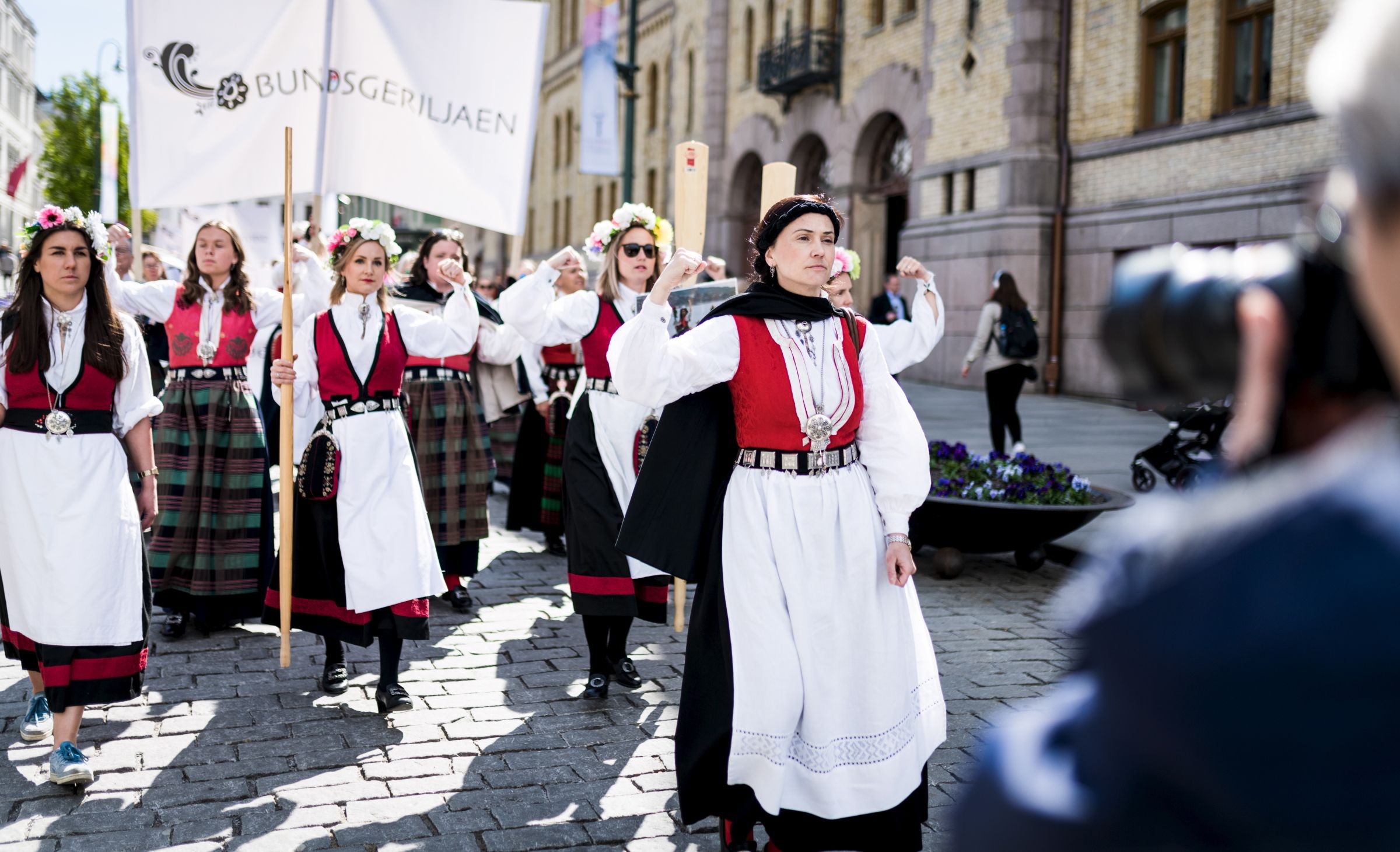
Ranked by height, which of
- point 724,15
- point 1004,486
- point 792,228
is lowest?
point 1004,486

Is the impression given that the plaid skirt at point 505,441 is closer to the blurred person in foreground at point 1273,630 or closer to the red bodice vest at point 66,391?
the red bodice vest at point 66,391

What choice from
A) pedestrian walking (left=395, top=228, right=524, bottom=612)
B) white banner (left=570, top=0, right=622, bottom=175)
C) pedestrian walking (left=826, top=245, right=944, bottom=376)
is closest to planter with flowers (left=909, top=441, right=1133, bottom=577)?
pedestrian walking (left=826, top=245, right=944, bottom=376)

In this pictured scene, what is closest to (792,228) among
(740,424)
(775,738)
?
(740,424)

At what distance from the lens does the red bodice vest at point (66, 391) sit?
4.52 meters

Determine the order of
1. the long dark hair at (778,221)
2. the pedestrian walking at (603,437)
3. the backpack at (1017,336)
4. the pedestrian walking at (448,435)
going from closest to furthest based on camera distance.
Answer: the long dark hair at (778,221)
the pedestrian walking at (603,437)
the pedestrian walking at (448,435)
the backpack at (1017,336)

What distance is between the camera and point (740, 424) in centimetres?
388

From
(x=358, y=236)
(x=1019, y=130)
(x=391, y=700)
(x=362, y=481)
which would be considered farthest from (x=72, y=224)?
(x=1019, y=130)

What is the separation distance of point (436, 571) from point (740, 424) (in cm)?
202

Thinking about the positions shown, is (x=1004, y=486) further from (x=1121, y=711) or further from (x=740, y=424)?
(x=1121, y=711)

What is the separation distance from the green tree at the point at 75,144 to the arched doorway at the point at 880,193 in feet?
71.3

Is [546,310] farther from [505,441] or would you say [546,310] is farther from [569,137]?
[569,137]

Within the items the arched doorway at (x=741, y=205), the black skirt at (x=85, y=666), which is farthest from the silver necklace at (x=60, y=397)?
the arched doorway at (x=741, y=205)

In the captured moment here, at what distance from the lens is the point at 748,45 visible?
91.4 feet

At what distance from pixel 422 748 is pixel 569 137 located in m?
38.6
